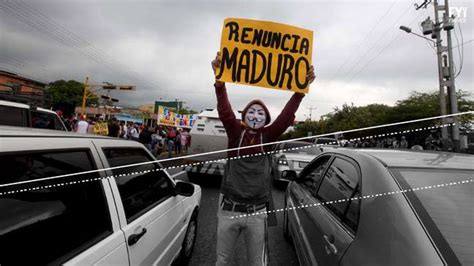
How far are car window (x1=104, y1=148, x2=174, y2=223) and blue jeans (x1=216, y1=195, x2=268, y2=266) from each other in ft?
2.03

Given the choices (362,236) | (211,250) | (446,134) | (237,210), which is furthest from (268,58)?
(446,134)

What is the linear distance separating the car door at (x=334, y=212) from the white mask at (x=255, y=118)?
790 mm

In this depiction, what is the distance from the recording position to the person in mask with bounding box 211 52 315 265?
2379 millimetres

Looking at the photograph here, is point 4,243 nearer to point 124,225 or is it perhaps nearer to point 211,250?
point 124,225

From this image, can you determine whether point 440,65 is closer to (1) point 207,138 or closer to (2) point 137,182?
(1) point 207,138

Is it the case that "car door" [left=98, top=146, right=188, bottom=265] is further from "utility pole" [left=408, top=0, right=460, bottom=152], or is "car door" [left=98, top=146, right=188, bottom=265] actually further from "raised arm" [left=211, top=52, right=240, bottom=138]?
"utility pole" [left=408, top=0, right=460, bottom=152]

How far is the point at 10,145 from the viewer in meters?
1.30

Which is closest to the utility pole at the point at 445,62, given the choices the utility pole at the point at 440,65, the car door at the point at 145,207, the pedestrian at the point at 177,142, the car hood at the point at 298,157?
the utility pole at the point at 440,65

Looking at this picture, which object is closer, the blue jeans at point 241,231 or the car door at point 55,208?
the car door at point 55,208

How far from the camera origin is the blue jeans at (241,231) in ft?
7.82

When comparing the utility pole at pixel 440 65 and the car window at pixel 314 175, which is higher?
the utility pole at pixel 440 65

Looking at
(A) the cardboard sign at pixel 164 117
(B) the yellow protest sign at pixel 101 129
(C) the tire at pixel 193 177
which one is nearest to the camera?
(C) the tire at pixel 193 177

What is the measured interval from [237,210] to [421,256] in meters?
1.34

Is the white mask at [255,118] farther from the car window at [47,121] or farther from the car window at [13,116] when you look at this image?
the car window at [47,121]
